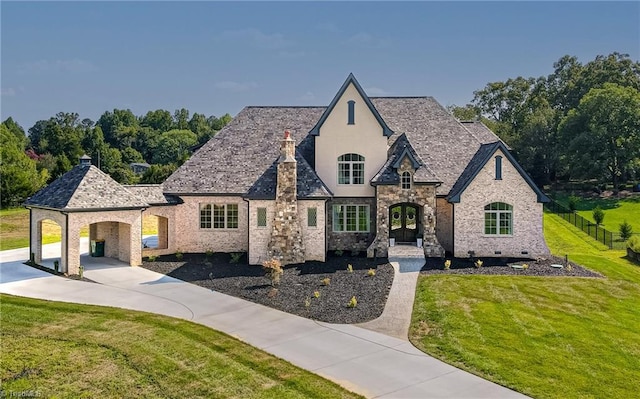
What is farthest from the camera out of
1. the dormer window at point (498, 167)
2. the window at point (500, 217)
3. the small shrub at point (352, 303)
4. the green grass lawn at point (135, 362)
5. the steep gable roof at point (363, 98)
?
the steep gable roof at point (363, 98)

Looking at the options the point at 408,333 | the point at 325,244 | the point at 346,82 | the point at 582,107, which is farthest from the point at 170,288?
the point at 582,107

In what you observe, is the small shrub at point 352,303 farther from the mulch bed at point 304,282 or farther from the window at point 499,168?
the window at point 499,168

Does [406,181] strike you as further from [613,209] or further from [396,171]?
[613,209]

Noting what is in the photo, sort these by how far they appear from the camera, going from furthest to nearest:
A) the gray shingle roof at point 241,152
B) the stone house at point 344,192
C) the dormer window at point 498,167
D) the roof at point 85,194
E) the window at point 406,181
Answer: the gray shingle roof at point 241,152
the window at point 406,181
the dormer window at point 498,167
the stone house at point 344,192
the roof at point 85,194

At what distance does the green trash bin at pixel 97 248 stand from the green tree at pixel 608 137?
184ft

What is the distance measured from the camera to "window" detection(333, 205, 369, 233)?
2755cm

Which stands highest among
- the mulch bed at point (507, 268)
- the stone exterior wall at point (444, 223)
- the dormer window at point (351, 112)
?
the dormer window at point (351, 112)

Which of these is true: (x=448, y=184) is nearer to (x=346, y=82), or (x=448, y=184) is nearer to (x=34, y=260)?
(x=346, y=82)

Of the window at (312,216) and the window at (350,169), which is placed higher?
the window at (350,169)

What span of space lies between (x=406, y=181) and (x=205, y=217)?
11829 millimetres

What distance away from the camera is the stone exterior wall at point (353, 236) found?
89.6ft

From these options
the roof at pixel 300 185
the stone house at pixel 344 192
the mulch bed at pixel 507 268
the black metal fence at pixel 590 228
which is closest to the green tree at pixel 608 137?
the black metal fence at pixel 590 228

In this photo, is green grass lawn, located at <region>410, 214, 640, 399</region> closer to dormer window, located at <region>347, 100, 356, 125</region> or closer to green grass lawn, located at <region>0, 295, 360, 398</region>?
green grass lawn, located at <region>0, 295, 360, 398</region>

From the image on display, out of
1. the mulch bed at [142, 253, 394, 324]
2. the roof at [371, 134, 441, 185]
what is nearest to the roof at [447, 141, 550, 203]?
the roof at [371, 134, 441, 185]
